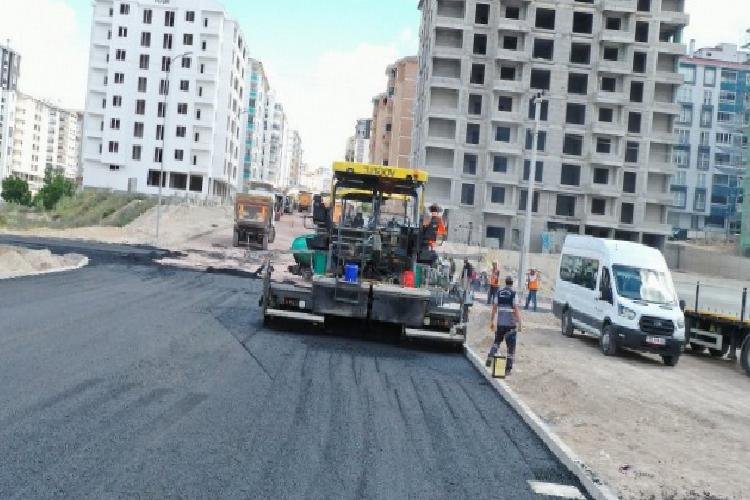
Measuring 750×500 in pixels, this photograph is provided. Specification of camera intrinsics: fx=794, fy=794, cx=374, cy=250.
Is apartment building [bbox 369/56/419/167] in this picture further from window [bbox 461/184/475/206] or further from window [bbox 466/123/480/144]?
window [bbox 461/184/475/206]

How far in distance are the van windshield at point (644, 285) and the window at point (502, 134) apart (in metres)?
47.3

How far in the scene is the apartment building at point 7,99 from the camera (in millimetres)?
153500

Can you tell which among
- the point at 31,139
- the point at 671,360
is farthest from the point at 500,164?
the point at 31,139

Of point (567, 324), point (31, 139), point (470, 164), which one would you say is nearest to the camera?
point (567, 324)

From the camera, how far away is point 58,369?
1059cm

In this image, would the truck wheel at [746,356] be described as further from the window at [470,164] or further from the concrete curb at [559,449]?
the window at [470,164]

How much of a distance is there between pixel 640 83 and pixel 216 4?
43.4 m

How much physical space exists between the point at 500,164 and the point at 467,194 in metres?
3.73

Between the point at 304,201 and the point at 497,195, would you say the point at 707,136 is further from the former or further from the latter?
the point at 304,201

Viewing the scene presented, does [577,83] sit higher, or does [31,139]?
[31,139]

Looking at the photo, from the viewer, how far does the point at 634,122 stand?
2657 inches

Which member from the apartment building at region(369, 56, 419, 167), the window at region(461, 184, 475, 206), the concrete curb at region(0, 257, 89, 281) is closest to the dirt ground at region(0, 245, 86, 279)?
the concrete curb at region(0, 257, 89, 281)

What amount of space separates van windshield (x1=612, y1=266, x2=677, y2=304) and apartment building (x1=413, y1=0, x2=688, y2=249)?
44941 millimetres

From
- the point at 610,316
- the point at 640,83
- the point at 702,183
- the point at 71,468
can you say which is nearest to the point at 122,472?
the point at 71,468
